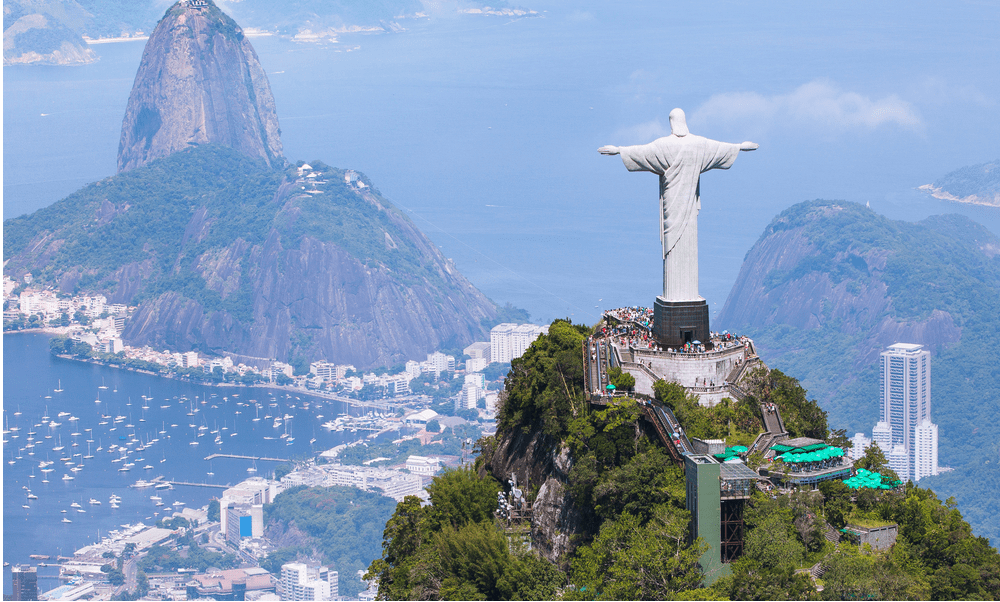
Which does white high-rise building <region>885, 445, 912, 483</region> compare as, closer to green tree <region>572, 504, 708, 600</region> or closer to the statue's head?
the statue's head

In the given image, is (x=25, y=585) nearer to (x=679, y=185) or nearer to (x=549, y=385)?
(x=549, y=385)

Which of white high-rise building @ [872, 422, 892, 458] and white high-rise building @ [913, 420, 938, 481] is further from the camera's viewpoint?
white high-rise building @ [872, 422, 892, 458]

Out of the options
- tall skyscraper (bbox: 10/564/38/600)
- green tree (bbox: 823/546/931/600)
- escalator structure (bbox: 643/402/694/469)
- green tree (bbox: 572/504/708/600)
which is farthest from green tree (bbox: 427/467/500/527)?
tall skyscraper (bbox: 10/564/38/600)

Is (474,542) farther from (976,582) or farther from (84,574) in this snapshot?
(84,574)

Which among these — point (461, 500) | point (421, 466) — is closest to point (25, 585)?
point (421, 466)

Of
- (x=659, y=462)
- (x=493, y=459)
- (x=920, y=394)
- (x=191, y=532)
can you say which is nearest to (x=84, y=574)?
(x=191, y=532)

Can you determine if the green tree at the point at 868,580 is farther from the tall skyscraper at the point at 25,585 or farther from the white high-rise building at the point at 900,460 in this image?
the white high-rise building at the point at 900,460

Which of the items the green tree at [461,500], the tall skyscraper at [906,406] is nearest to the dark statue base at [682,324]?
the green tree at [461,500]
